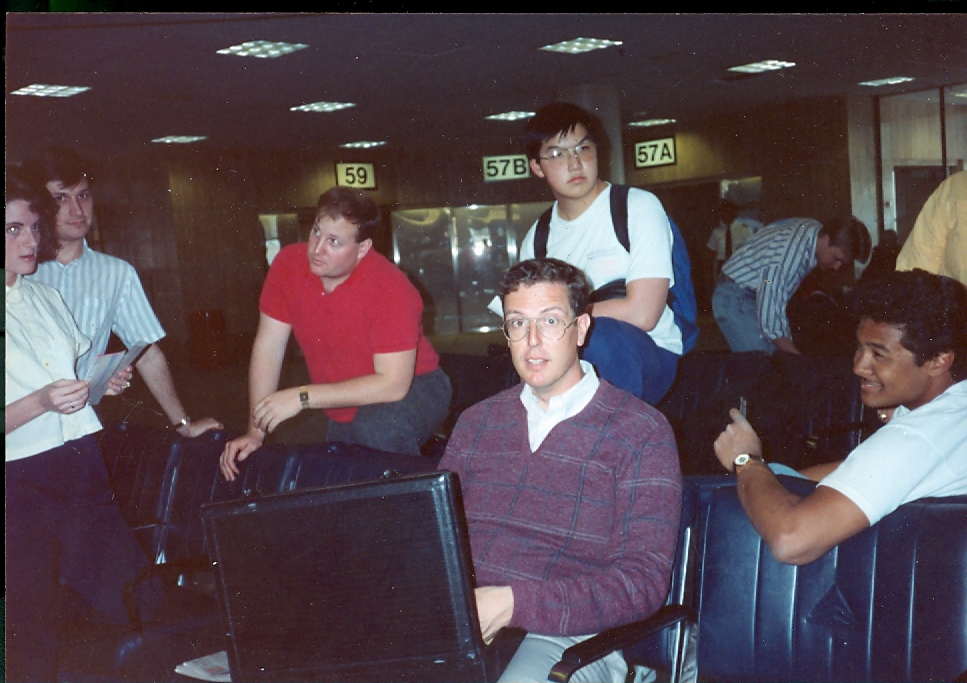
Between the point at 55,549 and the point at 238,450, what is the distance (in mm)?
595

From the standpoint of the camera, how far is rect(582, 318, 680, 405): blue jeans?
234 centimetres

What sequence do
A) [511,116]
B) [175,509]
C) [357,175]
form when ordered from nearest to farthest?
[175,509], [511,116], [357,175]

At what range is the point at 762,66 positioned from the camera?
8.25m

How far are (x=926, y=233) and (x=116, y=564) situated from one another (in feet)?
9.38

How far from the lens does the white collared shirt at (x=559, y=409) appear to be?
73.3 inches

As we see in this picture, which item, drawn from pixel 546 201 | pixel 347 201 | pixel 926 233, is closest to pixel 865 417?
pixel 926 233

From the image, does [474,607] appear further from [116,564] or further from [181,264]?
[181,264]

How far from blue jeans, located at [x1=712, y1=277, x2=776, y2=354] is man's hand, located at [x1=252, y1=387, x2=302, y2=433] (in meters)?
2.85

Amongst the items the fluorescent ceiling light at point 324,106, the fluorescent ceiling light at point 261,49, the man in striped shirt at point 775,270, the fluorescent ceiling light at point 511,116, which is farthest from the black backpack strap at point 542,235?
the fluorescent ceiling light at point 511,116

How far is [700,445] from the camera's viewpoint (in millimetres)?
2959

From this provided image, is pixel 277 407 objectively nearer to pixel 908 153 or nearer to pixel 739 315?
pixel 739 315

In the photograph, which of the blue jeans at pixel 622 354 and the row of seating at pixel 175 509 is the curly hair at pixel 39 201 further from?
the blue jeans at pixel 622 354

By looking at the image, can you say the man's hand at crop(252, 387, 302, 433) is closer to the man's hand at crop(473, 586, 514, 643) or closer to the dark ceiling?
the man's hand at crop(473, 586, 514, 643)

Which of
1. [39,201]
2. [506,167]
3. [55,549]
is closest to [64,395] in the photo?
[55,549]
